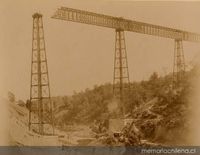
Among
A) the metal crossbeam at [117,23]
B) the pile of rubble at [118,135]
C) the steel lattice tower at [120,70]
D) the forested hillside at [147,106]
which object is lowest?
the pile of rubble at [118,135]

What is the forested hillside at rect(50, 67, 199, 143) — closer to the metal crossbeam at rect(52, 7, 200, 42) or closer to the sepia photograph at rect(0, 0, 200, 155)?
the sepia photograph at rect(0, 0, 200, 155)

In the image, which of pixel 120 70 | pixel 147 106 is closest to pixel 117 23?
pixel 120 70

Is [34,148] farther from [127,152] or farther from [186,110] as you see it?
[186,110]

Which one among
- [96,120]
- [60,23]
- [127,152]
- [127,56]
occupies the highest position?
[60,23]

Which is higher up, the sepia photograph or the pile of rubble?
the sepia photograph

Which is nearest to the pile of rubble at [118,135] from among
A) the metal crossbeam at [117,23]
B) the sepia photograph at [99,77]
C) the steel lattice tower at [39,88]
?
the sepia photograph at [99,77]

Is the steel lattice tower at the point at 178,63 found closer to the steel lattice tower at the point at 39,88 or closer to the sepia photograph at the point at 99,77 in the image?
the sepia photograph at the point at 99,77

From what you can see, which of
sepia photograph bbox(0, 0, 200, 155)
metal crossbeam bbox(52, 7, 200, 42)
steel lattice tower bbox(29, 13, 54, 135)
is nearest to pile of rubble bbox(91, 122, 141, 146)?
sepia photograph bbox(0, 0, 200, 155)

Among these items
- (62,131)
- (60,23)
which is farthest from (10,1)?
(62,131)
